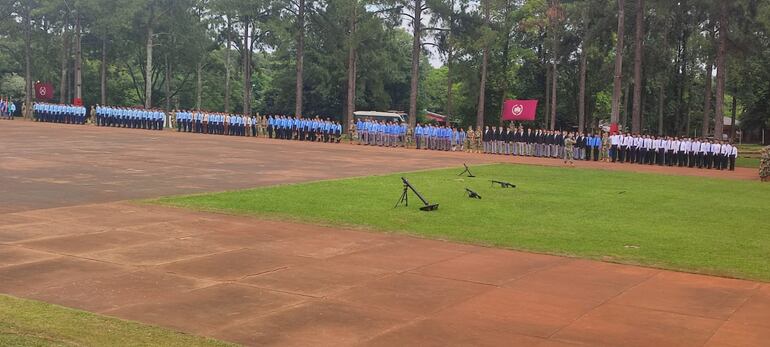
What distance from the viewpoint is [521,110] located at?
46281 mm

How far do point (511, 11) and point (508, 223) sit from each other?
46.8 meters

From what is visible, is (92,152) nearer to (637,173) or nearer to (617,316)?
(637,173)

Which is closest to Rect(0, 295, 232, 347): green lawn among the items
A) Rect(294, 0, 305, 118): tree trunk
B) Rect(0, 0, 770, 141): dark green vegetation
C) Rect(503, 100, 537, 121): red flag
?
Rect(0, 0, 770, 141): dark green vegetation

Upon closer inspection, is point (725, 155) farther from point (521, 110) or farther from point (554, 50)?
point (554, 50)

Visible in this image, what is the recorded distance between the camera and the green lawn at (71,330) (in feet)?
19.9

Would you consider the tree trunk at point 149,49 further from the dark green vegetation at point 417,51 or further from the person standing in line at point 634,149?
the person standing in line at point 634,149

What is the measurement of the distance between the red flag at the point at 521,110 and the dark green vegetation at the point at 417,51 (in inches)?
199

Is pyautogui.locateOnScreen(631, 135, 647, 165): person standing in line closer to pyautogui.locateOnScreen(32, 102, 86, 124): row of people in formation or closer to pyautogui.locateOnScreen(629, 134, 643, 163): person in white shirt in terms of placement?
pyautogui.locateOnScreen(629, 134, 643, 163): person in white shirt

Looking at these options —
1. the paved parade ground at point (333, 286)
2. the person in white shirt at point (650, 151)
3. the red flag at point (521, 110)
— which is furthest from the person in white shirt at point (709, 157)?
the paved parade ground at point (333, 286)

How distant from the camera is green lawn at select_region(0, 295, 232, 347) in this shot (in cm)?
608

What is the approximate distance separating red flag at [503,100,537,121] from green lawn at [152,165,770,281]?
22.6 metres

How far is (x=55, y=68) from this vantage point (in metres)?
73.8

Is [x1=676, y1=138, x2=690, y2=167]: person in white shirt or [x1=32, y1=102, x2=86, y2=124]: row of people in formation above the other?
[x1=32, y1=102, x2=86, y2=124]: row of people in formation

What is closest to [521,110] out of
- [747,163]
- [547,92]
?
[747,163]
